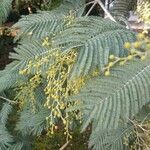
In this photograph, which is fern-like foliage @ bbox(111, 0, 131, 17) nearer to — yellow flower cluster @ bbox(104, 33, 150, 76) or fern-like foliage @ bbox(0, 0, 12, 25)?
fern-like foliage @ bbox(0, 0, 12, 25)

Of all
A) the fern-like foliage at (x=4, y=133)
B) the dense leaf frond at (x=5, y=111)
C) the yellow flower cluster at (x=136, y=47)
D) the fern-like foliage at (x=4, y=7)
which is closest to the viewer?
the yellow flower cluster at (x=136, y=47)

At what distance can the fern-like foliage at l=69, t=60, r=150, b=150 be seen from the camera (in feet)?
4.05

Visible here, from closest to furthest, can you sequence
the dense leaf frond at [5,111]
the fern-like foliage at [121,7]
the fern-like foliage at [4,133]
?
the fern-like foliage at [121,7] → the fern-like foliage at [4,133] → the dense leaf frond at [5,111]

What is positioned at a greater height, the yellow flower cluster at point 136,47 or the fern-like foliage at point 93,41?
the yellow flower cluster at point 136,47

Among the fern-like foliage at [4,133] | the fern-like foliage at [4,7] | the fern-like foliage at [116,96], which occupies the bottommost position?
the fern-like foliage at [4,133]

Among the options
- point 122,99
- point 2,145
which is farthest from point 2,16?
point 2,145

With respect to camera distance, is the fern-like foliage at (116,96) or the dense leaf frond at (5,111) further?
the dense leaf frond at (5,111)

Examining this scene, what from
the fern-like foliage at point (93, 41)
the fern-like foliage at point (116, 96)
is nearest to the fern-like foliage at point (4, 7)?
the fern-like foliage at point (93, 41)

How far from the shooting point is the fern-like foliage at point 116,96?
4.05ft

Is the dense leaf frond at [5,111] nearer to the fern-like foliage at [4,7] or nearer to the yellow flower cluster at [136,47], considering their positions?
the fern-like foliage at [4,7]

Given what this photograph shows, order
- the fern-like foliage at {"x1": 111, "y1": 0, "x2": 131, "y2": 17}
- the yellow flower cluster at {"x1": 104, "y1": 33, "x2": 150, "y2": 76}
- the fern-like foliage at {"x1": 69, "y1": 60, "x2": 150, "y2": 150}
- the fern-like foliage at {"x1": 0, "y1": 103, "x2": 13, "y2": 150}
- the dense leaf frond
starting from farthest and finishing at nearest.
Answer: the dense leaf frond < the fern-like foliage at {"x1": 0, "y1": 103, "x2": 13, "y2": 150} < the fern-like foliage at {"x1": 111, "y1": 0, "x2": 131, "y2": 17} < the fern-like foliage at {"x1": 69, "y1": 60, "x2": 150, "y2": 150} < the yellow flower cluster at {"x1": 104, "y1": 33, "x2": 150, "y2": 76}

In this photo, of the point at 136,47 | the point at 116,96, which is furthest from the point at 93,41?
the point at 136,47

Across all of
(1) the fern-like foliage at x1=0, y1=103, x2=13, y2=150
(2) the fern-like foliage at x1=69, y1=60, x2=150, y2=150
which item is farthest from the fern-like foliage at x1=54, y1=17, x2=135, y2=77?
(1) the fern-like foliage at x1=0, y1=103, x2=13, y2=150

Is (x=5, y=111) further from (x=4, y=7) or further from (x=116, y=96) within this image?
(x=116, y=96)
